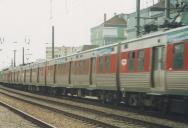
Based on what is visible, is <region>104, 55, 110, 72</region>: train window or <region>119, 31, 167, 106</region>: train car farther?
<region>104, 55, 110, 72</region>: train window

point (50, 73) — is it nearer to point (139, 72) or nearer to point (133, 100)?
point (133, 100)

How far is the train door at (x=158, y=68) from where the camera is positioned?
19167 millimetres

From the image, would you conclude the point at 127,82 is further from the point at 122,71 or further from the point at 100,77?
the point at 100,77

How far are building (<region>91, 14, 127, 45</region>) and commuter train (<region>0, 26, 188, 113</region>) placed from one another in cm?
9306

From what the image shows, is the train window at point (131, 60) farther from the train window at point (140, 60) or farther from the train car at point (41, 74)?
the train car at point (41, 74)

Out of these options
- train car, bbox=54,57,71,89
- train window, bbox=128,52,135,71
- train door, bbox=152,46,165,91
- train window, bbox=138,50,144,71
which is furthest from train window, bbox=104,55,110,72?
train car, bbox=54,57,71,89

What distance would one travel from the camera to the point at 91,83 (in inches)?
1168

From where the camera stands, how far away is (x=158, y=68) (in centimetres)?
1958

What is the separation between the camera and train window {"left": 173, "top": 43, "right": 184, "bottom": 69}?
57.1 ft

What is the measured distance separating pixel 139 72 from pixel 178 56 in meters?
4.10

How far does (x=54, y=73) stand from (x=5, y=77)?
43715 mm

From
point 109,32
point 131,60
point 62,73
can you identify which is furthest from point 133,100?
point 109,32

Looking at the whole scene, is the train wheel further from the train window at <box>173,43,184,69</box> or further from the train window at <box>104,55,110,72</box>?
the train window at <box>173,43,184,69</box>

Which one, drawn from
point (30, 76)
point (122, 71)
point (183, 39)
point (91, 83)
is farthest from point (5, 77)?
point (183, 39)
